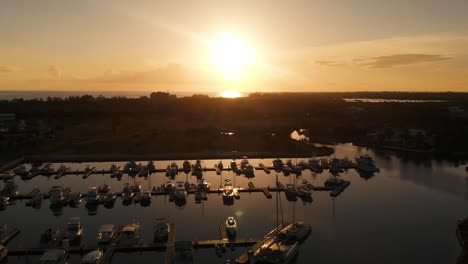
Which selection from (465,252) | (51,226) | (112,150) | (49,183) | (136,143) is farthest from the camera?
(136,143)

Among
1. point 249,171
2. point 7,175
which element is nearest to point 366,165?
point 249,171

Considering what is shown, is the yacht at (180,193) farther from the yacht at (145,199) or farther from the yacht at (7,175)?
the yacht at (7,175)

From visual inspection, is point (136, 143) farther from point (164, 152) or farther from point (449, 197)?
point (449, 197)

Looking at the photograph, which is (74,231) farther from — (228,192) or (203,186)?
(228,192)

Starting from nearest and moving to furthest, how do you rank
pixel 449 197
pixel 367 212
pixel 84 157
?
pixel 367 212 < pixel 449 197 < pixel 84 157

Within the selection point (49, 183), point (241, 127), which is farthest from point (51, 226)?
point (241, 127)

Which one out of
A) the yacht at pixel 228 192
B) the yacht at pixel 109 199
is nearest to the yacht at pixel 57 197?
the yacht at pixel 109 199
